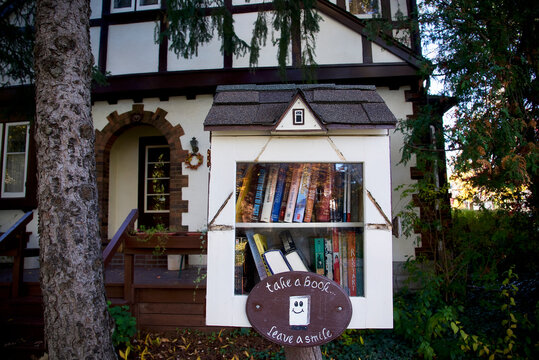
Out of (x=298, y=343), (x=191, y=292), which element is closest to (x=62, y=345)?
(x=191, y=292)

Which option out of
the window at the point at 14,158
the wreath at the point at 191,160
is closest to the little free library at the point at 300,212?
the wreath at the point at 191,160

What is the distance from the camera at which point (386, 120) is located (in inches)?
54.8

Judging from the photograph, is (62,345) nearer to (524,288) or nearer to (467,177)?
(467,177)

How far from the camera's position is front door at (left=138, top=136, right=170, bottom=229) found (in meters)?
6.63

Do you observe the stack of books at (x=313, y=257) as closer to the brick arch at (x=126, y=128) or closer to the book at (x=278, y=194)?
the book at (x=278, y=194)

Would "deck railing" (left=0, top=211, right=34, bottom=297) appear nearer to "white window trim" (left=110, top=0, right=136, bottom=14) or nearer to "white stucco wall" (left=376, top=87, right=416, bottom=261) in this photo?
"white window trim" (left=110, top=0, right=136, bottom=14)

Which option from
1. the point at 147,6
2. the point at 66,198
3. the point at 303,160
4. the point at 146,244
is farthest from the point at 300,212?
the point at 147,6

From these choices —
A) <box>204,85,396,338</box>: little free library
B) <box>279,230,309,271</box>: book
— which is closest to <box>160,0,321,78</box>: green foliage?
<box>204,85,396,338</box>: little free library

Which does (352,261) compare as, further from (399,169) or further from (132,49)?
(132,49)

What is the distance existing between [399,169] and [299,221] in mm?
4094

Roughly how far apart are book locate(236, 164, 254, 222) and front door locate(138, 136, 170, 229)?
17.7 ft

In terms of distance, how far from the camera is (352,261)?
152 cm

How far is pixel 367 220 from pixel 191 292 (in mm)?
2735

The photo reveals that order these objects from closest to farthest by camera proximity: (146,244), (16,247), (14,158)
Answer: (146,244)
(16,247)
(14,158)
